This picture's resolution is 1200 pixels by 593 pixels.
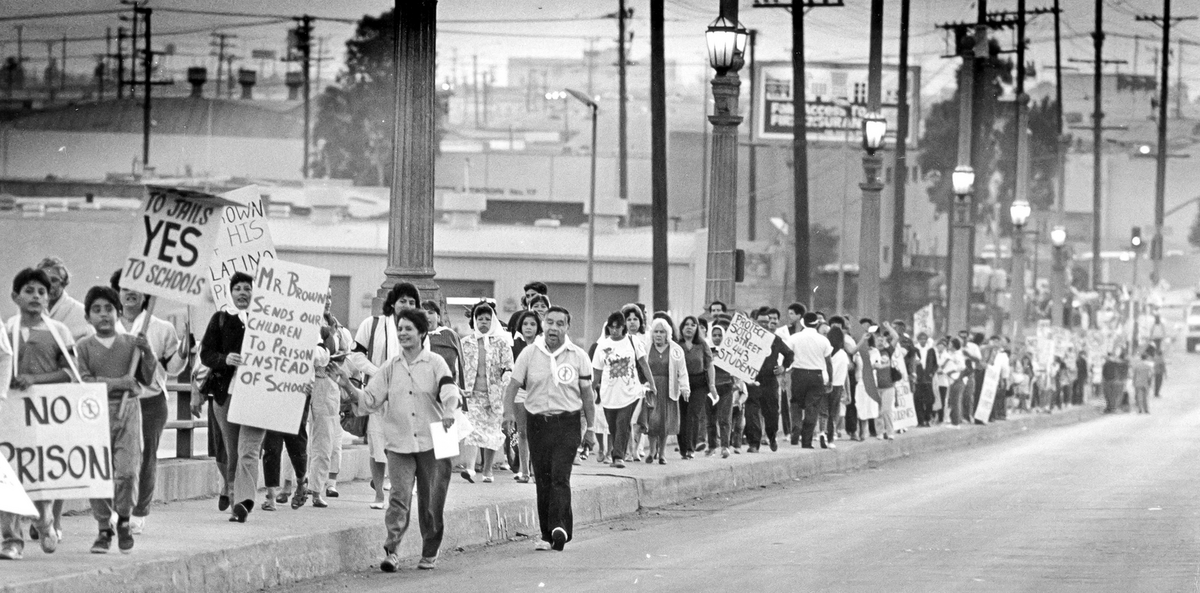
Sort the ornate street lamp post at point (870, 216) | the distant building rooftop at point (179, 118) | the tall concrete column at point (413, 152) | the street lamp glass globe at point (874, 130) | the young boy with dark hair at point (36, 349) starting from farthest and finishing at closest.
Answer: the distant building rooftop at point (179, 118) < the ornate street lamp post at point (870, 216) < the street lamp glass globe at point (874, 130) < the tall concrete column at point (413, 152) < the young boy with dark hair at point (36, 349)

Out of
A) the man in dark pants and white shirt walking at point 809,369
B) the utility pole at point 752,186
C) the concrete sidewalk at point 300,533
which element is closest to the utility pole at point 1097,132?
the utility pole at point 752,186

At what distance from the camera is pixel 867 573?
11.3 m

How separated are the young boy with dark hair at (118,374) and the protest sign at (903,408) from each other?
62.2 ft

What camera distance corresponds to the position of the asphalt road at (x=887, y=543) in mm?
11031

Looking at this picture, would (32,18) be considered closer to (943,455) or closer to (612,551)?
(943,455)

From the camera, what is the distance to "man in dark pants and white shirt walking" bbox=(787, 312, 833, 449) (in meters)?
22.8

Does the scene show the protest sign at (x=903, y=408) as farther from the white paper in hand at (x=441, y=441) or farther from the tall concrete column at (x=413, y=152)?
the white paper in hand at (x=441, y=441)

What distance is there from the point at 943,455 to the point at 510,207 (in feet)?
172

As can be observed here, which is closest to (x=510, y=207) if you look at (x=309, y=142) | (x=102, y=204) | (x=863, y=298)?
(x=309, y=142)

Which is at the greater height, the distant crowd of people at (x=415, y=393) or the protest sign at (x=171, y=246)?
the protest sign at (x=171, y=246)

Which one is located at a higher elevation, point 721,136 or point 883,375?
point 721,136

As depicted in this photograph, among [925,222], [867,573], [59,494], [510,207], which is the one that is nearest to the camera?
[59,494]

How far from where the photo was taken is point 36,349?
34.3 feet

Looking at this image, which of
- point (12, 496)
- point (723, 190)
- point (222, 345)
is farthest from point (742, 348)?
point (12, 496)
